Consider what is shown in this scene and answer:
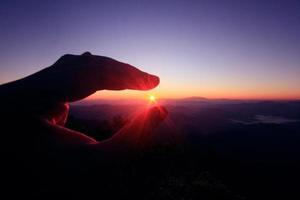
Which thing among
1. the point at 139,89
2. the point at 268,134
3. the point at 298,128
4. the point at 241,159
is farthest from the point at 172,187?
the point at 298,128

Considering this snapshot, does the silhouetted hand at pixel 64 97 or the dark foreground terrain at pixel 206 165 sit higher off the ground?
the silhouetted hand at pixel 64 97

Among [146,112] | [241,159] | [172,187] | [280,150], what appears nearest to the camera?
[146,112]

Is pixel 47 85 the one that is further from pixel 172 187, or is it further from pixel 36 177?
pixel 172 187

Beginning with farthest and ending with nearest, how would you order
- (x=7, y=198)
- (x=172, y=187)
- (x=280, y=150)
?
(x=280, y=150)
(x=172, y=187)
(x=7, y=198)

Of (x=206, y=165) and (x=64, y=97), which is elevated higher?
(x=64, y=97)

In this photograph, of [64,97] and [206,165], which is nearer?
[64,97]

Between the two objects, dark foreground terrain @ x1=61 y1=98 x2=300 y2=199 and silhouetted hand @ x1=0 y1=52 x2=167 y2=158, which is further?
dark foreground terrain @ x1=61 y1=98 x2=300 y2=199

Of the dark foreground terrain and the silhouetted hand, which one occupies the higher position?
the silhouetted hand

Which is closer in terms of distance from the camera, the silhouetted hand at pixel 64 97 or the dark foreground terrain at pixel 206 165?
the silhouetted hand at pixel 64 97
